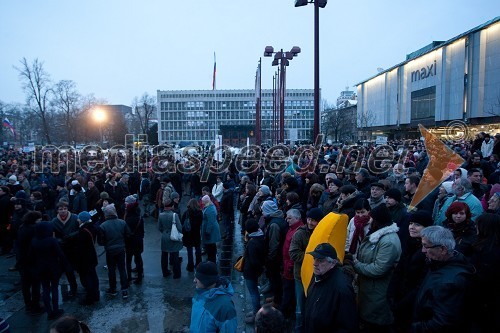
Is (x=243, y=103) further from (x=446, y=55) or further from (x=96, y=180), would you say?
(x=96, y=180)

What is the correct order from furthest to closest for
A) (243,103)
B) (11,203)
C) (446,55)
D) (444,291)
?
1. (243,103)
2. (446,55)
3. (11,203)
4. (444,291)

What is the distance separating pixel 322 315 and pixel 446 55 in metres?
45.6

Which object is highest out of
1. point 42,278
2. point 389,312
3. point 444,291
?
point 444,291

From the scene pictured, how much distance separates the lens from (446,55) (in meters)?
41.0

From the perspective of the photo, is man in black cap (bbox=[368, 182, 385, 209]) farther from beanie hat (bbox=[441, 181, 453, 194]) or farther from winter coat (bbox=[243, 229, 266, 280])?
winter coat (bbox=[243, 229, 266, 280])

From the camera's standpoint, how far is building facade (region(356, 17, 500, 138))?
112 ft

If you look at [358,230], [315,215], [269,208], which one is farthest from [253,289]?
[358,230]

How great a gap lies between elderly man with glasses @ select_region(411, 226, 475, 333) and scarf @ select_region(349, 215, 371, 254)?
1496 millimetres

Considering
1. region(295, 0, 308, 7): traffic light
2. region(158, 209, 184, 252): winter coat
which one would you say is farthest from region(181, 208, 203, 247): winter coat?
region(295, 0, 308, 7): traffic light

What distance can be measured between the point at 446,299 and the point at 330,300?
883 millimetres

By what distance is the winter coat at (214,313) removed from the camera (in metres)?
3.29

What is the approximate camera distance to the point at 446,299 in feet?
9.23

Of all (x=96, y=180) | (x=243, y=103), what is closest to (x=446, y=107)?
(x=96, y=180)

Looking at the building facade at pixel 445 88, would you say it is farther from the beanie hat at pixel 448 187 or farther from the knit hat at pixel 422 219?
the knit hat at pixel 422 219
